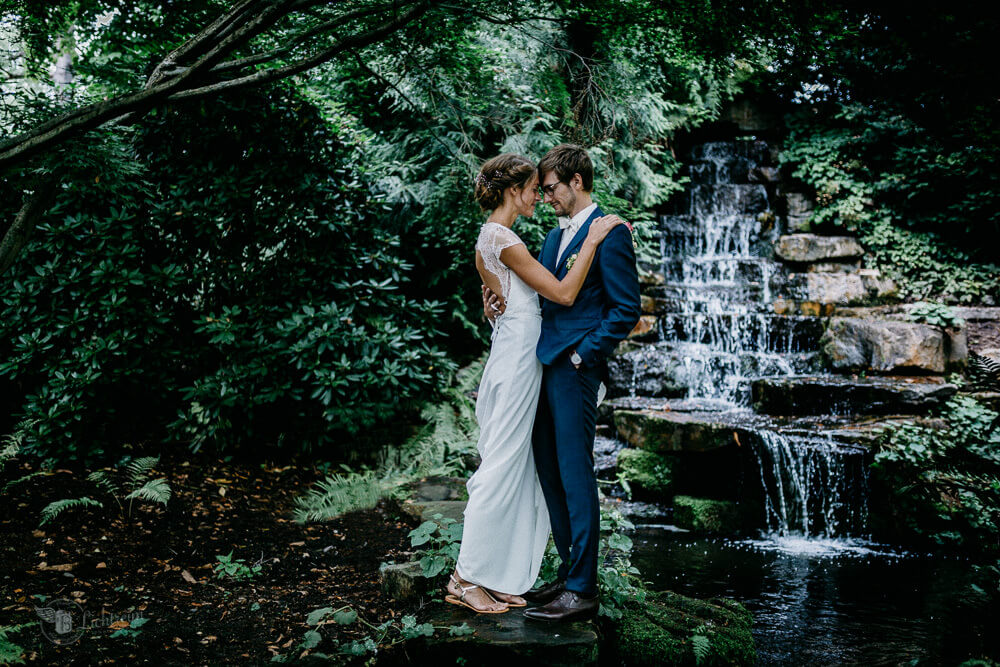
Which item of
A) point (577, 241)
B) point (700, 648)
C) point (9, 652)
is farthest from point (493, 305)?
point (9, 652)

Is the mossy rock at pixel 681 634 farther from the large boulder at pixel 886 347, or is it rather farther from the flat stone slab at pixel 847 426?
the large boulder at pixel 886 347

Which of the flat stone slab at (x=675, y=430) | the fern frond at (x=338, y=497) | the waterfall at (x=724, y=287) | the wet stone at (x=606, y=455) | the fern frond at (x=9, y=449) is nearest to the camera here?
the fern frond at (x=9, y=449)

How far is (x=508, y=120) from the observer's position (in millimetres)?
8484

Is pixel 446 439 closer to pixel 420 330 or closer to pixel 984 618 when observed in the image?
pixel 420 330

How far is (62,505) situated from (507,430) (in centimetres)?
374

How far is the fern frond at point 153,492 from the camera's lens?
17.3ft

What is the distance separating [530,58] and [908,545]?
7.83 meters

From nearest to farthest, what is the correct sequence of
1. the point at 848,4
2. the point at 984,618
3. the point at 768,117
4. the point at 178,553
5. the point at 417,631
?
the point at 417,631 < the point at 984,618 < the point at 848,4 < the point at 178,553 < the point at 768,117

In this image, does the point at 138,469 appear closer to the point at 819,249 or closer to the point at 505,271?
the point at 505,271

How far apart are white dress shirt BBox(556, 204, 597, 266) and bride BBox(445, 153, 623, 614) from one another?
0.65 feet

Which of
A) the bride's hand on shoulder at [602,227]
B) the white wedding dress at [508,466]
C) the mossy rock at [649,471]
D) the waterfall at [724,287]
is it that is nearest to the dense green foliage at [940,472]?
the mossy rock at [649,471]

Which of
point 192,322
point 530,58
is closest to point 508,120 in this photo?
point 530,58

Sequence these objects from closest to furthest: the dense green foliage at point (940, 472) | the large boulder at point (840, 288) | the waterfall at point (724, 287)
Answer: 1. the dense green foliage at point (940, 472)
2. the waterfall at point (724, 287)
3. the large boulder at point (840, 288)

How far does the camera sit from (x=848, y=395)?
881cm
